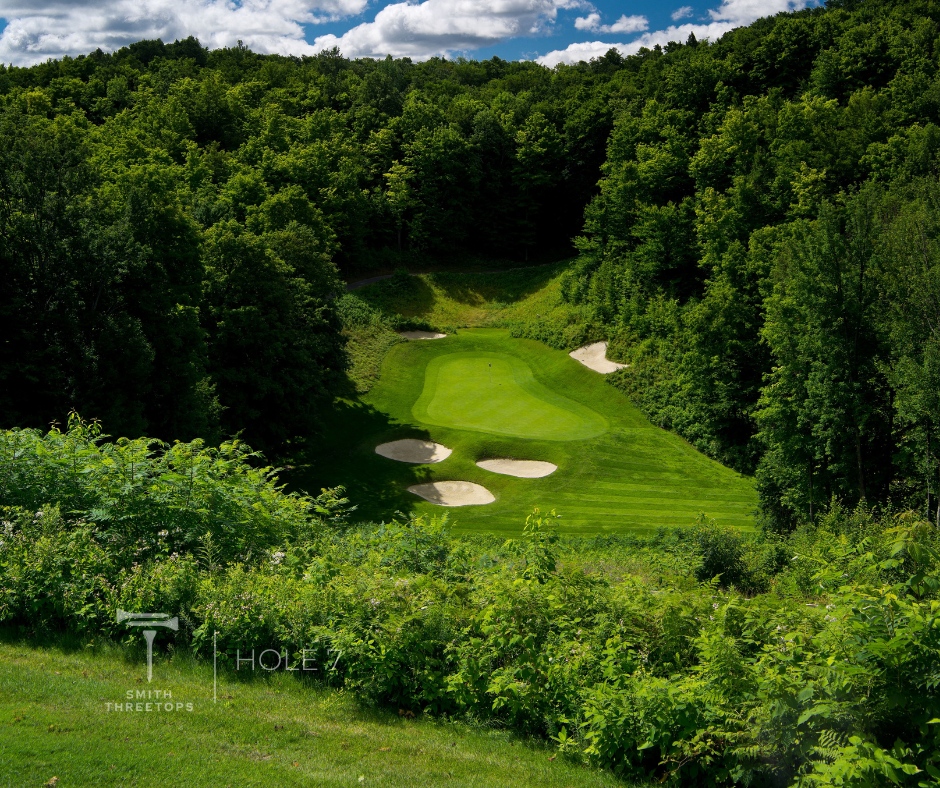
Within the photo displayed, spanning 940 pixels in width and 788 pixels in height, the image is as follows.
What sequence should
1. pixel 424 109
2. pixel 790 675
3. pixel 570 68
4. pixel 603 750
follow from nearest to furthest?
1. pixel 790 675
2. pixel 603 750
3. pixel 424 109
4. pixel 570 68

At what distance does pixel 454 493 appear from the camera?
107ft

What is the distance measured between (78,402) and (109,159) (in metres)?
18.1

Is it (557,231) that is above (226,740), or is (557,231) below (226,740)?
above

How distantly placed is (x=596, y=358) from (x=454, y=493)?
1570 centimetres

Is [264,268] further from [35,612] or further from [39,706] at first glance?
[39,706]

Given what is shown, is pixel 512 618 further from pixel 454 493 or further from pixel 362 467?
pixel 362 467

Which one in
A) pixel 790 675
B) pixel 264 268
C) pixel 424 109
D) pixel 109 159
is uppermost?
pixel 424 109

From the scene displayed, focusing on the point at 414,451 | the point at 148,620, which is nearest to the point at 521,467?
the point at 414,451

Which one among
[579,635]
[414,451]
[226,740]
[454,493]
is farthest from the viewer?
[414,451]

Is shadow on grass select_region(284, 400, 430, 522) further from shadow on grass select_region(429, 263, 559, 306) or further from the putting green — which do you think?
shadow on grass select_region(429, 263, 559, 306)

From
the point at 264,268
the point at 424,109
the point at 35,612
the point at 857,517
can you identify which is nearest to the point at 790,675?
the point at 35,612

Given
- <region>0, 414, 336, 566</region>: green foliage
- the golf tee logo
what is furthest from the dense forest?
the golf tee logo

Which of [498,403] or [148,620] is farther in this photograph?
[498,403]

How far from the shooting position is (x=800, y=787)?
6441 mm
